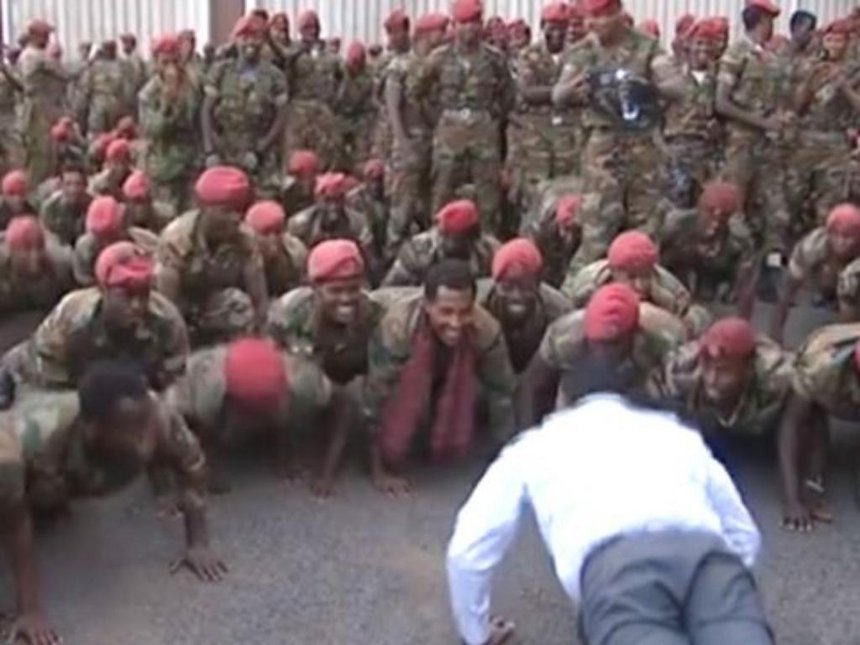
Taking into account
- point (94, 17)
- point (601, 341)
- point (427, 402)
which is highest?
point (94, 17)

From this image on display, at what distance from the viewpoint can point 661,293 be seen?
4977mm

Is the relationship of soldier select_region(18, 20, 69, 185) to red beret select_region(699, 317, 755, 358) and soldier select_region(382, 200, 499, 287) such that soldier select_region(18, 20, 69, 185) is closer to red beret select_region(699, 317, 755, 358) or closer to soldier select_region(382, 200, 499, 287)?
soldier select_region(382, 200, 499, 287)

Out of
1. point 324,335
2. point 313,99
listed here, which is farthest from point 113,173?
point 324,335

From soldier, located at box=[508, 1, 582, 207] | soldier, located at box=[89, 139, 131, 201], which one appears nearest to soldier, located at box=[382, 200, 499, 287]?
soldier, located at box=[89, 139, 131, 201]

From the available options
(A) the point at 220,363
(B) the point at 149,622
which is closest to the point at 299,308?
(A) the point at 220,363

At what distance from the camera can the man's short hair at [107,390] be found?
341 cm

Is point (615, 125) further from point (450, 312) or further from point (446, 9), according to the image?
point (446, 9)

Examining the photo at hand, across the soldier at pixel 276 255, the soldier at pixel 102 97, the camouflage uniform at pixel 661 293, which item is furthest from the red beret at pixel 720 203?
the soldier at pixel 102 97

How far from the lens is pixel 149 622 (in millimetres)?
3723

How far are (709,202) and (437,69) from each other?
163 cm

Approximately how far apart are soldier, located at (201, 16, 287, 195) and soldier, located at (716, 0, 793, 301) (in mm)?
2342

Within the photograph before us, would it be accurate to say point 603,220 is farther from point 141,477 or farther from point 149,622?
point 149,622

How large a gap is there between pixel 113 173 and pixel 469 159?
65.5 inches

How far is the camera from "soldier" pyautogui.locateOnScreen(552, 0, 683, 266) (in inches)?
230
